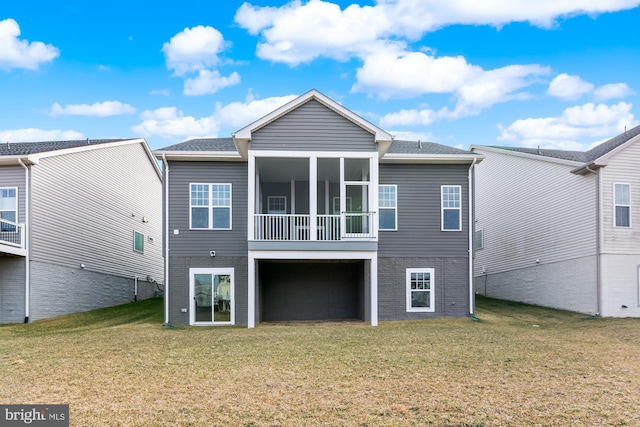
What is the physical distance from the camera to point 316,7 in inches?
734

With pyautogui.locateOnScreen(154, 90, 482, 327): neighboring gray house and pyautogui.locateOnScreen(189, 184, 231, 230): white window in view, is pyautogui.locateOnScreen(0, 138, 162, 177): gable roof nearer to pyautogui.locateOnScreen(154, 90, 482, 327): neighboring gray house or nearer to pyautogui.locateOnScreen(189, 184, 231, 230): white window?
pyautogui.locateOnScreen(154, 90, 482, 327): neighboring gray house

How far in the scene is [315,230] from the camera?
16.9 metres

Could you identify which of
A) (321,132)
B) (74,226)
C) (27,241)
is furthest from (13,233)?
(321,132)

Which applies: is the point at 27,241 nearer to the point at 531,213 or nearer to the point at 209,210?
the point at 209,210

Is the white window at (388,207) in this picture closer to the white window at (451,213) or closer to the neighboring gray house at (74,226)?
the white window at (451,213)

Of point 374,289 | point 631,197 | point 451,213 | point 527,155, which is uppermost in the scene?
point 527,155

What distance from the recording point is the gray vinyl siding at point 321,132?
17094 mm

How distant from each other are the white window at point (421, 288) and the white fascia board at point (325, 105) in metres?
4.44

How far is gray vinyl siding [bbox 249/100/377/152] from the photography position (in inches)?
673

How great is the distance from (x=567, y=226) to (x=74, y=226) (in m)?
17.7

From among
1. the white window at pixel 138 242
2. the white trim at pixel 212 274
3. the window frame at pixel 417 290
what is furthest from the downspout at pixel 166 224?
the white window at pixel 138 242

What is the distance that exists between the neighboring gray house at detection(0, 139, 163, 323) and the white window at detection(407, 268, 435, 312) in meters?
11.8

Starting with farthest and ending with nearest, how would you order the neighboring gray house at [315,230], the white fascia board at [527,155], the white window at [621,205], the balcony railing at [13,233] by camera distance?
1. the white fascia board at [527,155]
2. the white window at [621,205]
3. the balcony railing at [13,233]
4. the neighboring gray house at [315,230]

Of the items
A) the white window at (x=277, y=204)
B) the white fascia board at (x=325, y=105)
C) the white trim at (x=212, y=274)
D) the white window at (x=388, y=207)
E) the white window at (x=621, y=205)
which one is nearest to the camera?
the white fascia board at (x=325, y=105)
